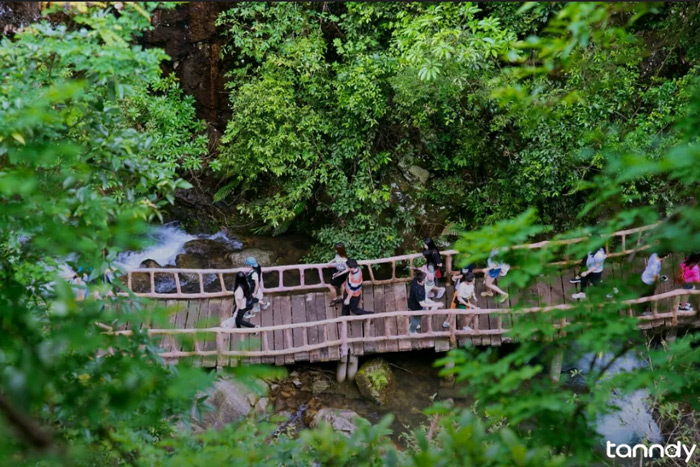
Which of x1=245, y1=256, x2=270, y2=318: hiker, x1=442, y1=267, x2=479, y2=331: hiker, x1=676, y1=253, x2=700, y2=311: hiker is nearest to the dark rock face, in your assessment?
x1=245, y1=256, x2=270, y2=318: hiker

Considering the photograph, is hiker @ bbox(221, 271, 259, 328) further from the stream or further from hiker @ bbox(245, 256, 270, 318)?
the stream

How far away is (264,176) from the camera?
12922 mm

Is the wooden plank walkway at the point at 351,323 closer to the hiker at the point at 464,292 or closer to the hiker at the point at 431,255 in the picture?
the hiker at the point at 464,292

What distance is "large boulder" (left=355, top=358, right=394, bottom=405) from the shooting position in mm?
10062

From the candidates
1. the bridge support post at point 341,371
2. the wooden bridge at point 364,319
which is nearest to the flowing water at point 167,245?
the wooden bridge at point 364,319

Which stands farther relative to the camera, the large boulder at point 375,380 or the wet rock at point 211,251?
the wet rock at point 211,251

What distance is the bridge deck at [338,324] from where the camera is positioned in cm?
957

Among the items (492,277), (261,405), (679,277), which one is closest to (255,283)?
(261,405)

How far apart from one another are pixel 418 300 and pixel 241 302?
277 cm

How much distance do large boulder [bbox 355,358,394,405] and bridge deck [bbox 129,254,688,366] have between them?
63cm

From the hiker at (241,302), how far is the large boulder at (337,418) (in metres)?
1.85

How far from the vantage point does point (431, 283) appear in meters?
9.32

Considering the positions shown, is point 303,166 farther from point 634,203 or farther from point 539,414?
point 539,414

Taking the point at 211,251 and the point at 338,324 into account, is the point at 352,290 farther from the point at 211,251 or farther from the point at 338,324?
the point at 211,251
